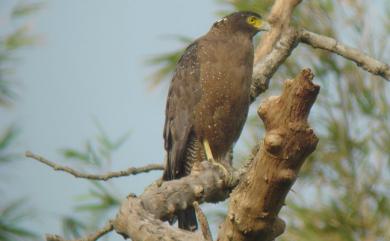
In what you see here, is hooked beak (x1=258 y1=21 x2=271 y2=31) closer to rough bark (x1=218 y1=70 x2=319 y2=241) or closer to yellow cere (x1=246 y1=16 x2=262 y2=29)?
yellow cere (x1=246 y1=16 x2=262 y2=29)

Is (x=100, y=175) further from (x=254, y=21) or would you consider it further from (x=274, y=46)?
(x=254, y=21)

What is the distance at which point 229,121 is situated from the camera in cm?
445

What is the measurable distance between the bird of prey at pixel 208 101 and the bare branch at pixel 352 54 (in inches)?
13.3

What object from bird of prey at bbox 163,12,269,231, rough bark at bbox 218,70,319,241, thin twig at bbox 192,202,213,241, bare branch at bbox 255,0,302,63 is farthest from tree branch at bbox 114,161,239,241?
bare branch at bbox 255,0,302,63

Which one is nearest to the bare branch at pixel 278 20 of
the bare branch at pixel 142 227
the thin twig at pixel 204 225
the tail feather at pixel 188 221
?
the tail feather at pixel 188 221

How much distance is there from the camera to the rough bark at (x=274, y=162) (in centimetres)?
206

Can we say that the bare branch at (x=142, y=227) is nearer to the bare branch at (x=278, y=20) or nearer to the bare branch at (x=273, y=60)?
the bare branch at (x=273, y=60)

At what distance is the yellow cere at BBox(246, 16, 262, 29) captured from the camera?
4715 millimetres

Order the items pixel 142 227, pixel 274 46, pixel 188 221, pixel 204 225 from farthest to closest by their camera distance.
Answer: pixel 274 46, pixel 188 221, pixel 142 227, pixel 204 225

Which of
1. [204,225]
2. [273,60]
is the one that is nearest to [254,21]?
[273,60]

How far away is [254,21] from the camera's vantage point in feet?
15.5

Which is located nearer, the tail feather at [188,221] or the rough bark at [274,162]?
the rough bark at [274,162]

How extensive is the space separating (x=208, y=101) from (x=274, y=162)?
2347 mm

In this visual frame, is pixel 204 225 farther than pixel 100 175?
No
